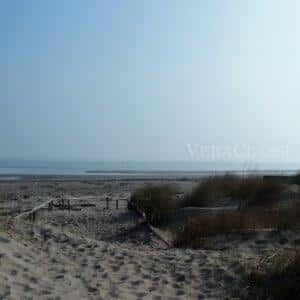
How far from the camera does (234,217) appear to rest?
9.42 m

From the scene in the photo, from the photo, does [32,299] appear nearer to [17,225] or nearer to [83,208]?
[17,225]

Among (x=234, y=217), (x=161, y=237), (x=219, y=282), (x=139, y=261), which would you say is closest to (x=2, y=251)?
(x=139, y=261)

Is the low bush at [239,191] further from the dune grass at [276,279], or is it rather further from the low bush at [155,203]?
the dune grass at [276,279]

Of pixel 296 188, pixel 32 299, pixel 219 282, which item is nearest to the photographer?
pixel 32 299

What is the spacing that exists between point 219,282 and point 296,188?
8.70 metres

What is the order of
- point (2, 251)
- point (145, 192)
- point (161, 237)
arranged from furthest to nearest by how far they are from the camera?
point (145, 192) → point (161, 237) → point (2, 251)

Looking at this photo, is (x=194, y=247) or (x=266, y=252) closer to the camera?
(x=266, y=252)

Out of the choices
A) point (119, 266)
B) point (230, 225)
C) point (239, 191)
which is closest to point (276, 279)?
point (119, 266)

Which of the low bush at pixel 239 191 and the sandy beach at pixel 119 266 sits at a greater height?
the low bush at pixel 239 191

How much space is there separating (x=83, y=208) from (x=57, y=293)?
27.4ft

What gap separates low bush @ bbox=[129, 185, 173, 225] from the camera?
36.9ft

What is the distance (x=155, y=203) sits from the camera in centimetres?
1173

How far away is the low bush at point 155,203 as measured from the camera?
36.9 ft

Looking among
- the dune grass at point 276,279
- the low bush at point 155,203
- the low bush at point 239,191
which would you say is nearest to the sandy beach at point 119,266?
the dune grass at point 276,279
